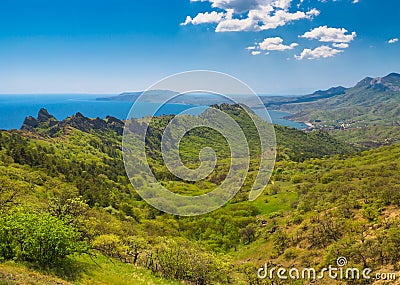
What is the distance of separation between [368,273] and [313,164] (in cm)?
16463

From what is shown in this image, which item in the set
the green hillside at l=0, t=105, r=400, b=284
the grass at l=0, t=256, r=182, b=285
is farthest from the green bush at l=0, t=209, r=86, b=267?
the grass at l=0, t=256, r=182, b=285

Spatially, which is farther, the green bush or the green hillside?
the green hillside

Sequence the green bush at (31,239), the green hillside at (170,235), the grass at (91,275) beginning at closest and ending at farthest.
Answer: the grass at (91,275) → the green bush at (31,239) → the green hillside at (170,235)

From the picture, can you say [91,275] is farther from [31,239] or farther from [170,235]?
[170,235]

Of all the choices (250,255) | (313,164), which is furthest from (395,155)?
(250,255)

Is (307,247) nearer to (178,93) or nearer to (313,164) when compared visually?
(178,93)

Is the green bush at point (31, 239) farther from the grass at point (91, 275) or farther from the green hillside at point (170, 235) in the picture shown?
the grass at point (91, 275)

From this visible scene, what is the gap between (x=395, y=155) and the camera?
152375 mm

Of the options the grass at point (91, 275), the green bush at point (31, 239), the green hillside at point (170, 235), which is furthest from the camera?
the green hillside at point (170, 235)

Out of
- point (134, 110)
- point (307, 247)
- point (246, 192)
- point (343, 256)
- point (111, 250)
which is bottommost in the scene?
point (246, 192)

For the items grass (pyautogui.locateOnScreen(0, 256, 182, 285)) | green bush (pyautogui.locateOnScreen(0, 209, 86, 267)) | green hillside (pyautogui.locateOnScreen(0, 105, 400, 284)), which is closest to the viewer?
grass (pyautogui.locateOnScreen(0, 256, 182, 285))

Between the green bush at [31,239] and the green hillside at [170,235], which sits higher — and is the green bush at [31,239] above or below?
above

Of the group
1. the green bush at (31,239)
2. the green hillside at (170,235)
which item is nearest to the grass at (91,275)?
the green hillside at (170,235)

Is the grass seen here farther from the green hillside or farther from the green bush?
the green bush
